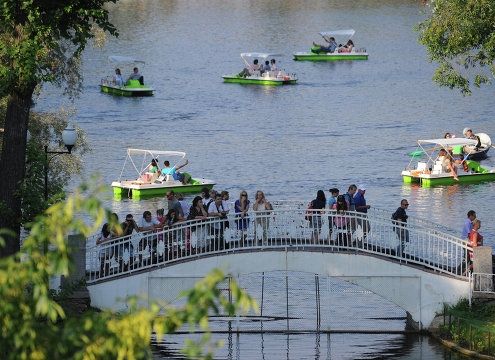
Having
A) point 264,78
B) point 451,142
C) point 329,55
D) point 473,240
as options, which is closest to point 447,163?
point 451,142

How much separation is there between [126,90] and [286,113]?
1055 centimetres

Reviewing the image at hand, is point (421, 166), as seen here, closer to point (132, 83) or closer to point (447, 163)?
point (447, 163)

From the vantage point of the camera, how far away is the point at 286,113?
81938 millimetres

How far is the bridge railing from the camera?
1257 inches

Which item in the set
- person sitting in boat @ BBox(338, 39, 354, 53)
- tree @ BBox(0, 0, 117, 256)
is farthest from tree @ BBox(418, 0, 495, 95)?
person sitting in boat @ BBox(338, 39, 354, 53)

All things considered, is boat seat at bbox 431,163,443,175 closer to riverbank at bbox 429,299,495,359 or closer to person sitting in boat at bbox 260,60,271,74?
riverbank at bbox 429,299,495,359

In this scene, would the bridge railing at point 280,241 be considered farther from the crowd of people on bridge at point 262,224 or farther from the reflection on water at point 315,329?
the reflection on water at point 315,329

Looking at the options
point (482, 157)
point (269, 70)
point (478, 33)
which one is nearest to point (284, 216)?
point (478, 33)

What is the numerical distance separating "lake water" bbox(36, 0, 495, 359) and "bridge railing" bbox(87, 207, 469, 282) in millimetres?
1911

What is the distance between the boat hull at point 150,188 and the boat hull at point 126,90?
32094 millimetres

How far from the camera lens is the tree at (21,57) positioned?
93.2 feet

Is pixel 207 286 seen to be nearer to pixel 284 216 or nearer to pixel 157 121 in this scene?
pixel 284 216

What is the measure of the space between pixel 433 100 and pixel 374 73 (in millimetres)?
15277

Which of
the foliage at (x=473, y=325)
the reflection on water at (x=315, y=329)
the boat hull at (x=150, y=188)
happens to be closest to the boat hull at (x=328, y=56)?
the boat hull at (x=150, y=188)
